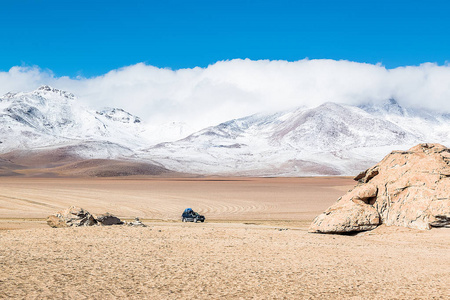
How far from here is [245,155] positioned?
628ft

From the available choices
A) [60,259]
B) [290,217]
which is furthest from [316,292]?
[290,217]

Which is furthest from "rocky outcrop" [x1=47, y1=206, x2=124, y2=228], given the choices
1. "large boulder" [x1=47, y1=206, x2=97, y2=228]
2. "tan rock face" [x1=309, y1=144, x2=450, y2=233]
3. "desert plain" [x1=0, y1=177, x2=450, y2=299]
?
"tan rock face" [x1=309, y1=144, x2=450, y2=233]

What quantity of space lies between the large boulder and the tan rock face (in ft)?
29.6

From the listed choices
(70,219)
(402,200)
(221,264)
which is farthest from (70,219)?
(402,200)

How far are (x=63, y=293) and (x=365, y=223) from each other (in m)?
13.2

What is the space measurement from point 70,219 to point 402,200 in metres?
13.3

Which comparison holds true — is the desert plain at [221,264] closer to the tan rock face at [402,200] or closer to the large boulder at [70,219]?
the tan rock face at [402,200]

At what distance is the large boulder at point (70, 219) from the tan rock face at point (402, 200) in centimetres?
903

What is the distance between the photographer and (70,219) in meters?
18.8

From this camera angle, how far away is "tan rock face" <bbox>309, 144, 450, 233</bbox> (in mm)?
18203

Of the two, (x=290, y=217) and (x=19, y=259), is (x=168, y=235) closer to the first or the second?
(x=19, y=259)

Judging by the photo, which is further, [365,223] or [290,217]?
[290,217]

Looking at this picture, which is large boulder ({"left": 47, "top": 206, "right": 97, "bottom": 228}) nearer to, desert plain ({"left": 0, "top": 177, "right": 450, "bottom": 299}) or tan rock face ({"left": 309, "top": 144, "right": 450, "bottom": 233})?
desert plain ({"left": 0, "top": 177, "right": 450, "bottom": 299})

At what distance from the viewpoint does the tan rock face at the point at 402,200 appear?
1820 centimetres
